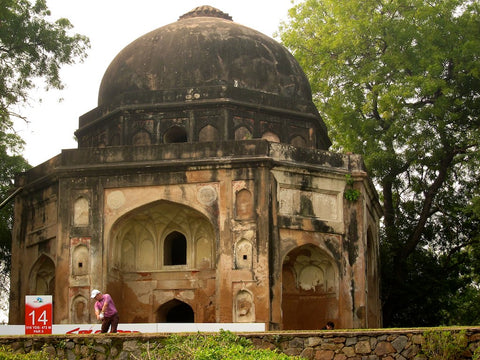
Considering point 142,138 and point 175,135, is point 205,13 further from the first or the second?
point 142,138

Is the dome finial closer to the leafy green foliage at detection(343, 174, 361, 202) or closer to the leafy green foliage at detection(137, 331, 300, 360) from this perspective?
the leafy green foliage at detection(343, 174, 361, 202)

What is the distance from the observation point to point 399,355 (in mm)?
10500

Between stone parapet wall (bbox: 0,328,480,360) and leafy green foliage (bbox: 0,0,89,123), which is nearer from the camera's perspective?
stone parapet wall (bbox: 0,328,480,360)

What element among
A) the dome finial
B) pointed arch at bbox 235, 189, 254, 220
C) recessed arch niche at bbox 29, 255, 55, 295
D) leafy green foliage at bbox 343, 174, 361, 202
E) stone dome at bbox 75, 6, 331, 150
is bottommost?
recessed arch niche at bbox 29, 255, 55, 295

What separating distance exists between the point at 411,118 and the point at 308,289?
22.3 feet

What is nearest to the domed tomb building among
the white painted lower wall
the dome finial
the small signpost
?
the white painted lower wall

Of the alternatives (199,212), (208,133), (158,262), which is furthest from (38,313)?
(208,133)

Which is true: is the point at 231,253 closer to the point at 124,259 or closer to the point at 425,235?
the point at 124,259

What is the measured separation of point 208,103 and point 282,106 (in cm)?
180

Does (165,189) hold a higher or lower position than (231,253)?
higher

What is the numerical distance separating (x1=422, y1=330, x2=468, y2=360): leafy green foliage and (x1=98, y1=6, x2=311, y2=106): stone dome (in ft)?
31.9

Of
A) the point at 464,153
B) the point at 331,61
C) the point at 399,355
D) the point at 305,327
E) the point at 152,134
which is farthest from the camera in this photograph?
the point at 331,61

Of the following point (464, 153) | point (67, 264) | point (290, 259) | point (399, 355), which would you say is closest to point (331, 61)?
point (464, 153)

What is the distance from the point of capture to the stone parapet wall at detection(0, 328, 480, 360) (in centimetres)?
1053
